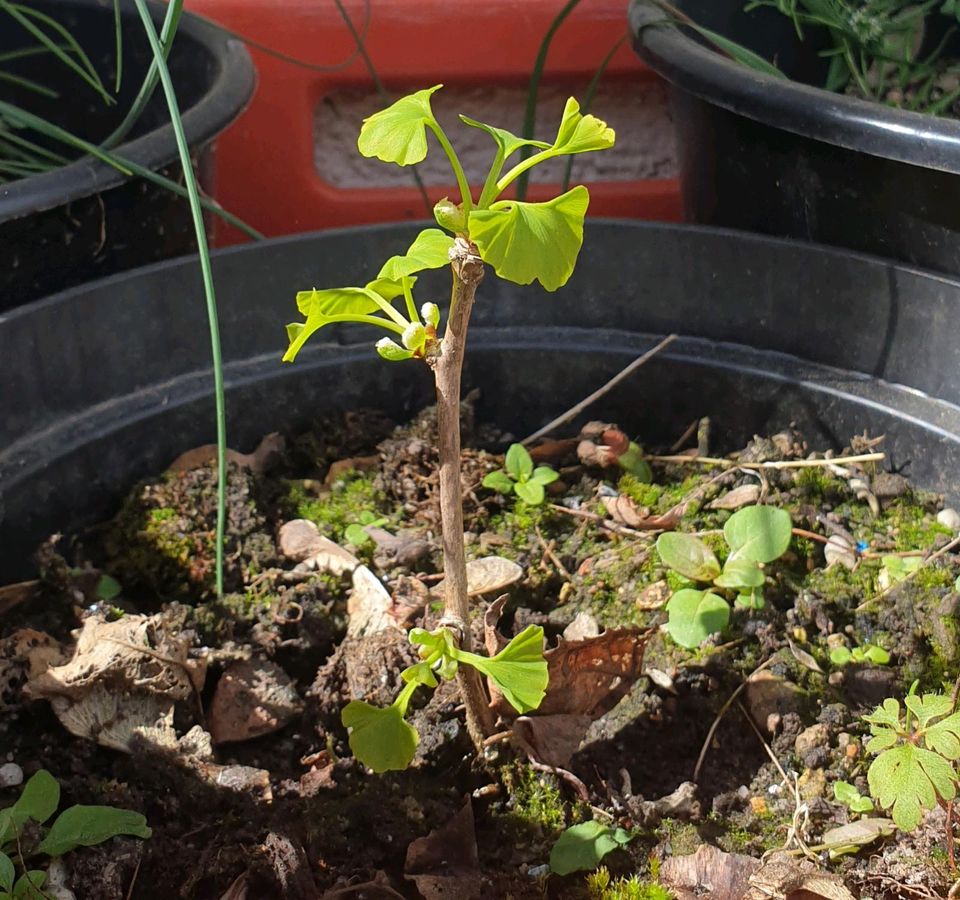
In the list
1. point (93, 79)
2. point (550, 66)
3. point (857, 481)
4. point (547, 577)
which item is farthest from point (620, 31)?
point (547, 577)

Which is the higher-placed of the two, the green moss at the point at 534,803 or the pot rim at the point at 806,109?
the pot rim at the point at 806,109

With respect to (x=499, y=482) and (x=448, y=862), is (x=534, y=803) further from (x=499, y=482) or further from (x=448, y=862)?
(x=499, y=482)

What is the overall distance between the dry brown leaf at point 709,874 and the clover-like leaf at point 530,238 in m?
0.46

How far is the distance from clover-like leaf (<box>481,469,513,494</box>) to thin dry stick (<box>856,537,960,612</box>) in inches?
14.4

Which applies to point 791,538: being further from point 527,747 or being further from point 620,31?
point 620,31

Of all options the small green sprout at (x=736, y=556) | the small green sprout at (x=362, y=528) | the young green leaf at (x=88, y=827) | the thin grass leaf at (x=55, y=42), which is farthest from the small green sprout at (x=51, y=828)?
the thin grass leaf at (x=55, y=42)

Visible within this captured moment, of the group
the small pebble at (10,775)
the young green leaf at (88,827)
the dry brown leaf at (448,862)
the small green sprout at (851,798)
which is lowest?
the dry brown leaf at (448,862)

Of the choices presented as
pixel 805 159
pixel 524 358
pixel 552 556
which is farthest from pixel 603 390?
pixel 805 159

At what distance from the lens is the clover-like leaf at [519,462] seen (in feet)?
3.78

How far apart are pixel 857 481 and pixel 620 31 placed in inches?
36.8

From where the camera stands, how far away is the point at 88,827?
78 centimetres

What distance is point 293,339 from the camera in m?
0.73

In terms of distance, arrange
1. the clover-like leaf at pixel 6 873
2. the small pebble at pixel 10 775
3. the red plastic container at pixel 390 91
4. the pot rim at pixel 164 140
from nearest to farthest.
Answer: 1. the clover-like leaf at pixel 6 873
2. the small pebble at pixel 10 775
3. the pot rim at pixel 164 140
4. the red plastic container at pixel 390 91

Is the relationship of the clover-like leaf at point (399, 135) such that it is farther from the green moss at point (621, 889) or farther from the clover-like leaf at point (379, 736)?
the green moss at point (621, 889)
